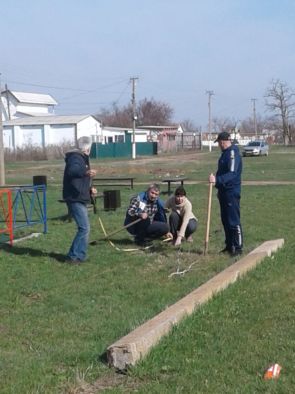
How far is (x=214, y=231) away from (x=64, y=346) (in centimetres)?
692

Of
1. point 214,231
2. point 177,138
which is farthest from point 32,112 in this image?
point 214,231

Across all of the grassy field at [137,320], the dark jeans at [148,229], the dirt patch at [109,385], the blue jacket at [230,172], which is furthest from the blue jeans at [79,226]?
the dirt patch at [109,385]

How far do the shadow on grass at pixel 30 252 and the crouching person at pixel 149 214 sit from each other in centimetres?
133

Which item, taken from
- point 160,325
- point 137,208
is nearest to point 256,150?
point 137,208

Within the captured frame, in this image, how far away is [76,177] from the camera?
8984 millimetres

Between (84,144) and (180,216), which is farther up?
(84,144)

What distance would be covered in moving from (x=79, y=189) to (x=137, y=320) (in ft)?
10.9

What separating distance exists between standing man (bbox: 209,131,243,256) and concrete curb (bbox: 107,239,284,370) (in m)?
1.38

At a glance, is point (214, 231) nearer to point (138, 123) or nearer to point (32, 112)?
point (32, 112)

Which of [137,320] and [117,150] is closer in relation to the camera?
[137,320]

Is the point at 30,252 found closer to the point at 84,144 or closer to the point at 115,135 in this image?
the point at 84,144

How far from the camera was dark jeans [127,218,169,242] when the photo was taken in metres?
10.3

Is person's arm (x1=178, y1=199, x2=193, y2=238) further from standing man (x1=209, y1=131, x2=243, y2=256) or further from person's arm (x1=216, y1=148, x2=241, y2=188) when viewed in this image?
person's arm (x1=216, y1=148, x2=241, y2=188)

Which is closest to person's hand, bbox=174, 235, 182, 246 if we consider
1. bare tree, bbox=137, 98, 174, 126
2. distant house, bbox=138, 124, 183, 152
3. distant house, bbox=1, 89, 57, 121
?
distant house, bbox=138, 124, 183, 152
